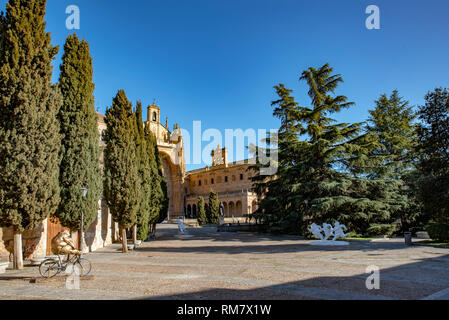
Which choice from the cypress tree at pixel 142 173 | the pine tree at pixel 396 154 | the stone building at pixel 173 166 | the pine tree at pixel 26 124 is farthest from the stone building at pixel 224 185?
the pine tree at pixel 26 124

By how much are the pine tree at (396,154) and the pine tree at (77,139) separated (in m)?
17.6

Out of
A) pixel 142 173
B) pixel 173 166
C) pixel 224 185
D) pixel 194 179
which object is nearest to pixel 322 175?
pixel 142 173

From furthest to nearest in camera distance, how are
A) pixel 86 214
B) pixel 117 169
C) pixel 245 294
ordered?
pixel 117 169, pixel 86 214, pixel 245 294

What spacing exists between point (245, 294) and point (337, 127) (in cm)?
1778

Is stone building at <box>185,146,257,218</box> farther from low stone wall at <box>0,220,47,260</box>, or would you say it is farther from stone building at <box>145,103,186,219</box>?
low stone wall at <box>0,220,47,260</box>

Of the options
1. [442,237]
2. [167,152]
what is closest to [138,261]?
[442,237]

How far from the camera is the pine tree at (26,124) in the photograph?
942cm

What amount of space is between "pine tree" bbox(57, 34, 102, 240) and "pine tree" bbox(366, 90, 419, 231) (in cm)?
1762

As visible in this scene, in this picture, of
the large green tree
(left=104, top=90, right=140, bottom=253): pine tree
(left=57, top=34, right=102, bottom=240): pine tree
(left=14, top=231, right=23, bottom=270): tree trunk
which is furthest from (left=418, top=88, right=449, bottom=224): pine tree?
(left=14, top=231, right=23, bottom=270): tree trunk

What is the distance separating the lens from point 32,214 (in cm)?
966

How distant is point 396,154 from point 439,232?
11.0 metres
